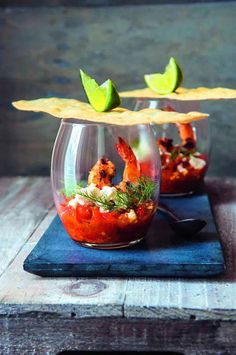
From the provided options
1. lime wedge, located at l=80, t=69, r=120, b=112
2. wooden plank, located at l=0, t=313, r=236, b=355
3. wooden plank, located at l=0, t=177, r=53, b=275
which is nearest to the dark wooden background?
wooden plank, located at l=0, t=177, r=53, b=275

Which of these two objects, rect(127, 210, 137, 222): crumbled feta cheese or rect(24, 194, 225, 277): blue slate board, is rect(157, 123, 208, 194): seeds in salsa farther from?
rect(127, 210, 137, 222): crumbled feta cheese

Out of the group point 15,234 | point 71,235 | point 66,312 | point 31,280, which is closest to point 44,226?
point 15,234

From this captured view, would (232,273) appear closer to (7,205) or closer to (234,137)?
(7,205)

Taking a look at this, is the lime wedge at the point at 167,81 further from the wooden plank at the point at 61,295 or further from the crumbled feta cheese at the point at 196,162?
the wooden plank at the point at 61,295

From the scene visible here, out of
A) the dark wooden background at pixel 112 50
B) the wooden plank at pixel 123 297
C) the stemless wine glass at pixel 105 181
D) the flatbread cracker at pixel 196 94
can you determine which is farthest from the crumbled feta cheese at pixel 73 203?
the dark wooden background at pixel 112 50

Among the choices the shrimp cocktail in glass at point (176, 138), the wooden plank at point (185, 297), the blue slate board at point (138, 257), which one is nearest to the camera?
the wooden plank at point (185, 297)

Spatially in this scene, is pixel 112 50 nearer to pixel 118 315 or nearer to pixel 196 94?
pixel 196 94

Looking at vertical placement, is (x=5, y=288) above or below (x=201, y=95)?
below

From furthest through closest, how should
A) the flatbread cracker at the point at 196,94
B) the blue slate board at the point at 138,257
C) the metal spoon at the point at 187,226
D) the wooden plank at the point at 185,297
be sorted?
the flatbread cracker at the point at 196,94, the metal spoon at the point at 187,226, the blue slate board at the point at 138,257, the wooden plank at the point at 185,297
